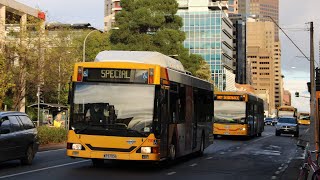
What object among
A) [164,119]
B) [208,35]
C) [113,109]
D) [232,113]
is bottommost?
[164,119]

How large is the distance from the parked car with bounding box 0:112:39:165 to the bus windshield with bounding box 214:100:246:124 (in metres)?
20.0

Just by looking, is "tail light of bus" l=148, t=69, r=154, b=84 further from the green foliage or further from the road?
the green foliage

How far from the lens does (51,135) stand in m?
27.7

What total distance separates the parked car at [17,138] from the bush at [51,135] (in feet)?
32.5

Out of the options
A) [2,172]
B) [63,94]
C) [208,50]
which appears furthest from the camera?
[208,50]

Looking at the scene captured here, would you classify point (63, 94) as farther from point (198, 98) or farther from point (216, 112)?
point (198, 98)

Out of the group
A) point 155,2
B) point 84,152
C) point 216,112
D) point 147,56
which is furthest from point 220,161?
point 155,2

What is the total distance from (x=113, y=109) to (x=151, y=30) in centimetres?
5614

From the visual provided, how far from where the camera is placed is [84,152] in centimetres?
1445

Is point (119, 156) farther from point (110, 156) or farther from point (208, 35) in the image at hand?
point (208, 35)

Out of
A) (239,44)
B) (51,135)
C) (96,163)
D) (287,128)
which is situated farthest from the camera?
(239,44)

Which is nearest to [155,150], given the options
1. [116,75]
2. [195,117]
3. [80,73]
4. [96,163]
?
[116,75]

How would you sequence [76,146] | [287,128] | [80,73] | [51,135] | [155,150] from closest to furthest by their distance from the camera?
[155,150]
[76,146]
[80,73]
[51,135]
[287,128]

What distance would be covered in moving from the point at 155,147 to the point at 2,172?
13.5 ft
